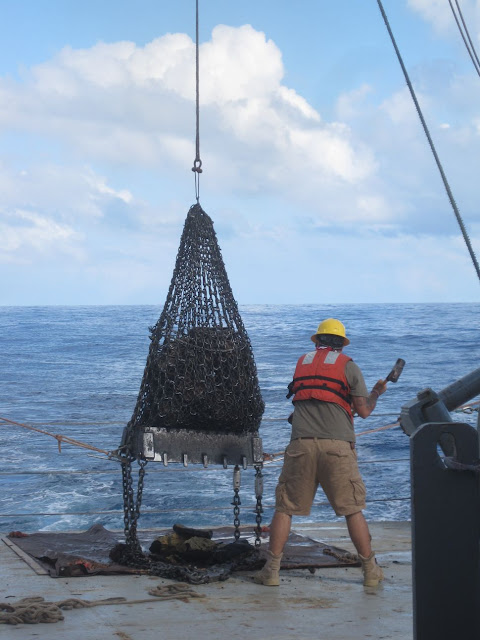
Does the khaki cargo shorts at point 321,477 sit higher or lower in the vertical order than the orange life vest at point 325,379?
lower

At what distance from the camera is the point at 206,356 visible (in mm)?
6301

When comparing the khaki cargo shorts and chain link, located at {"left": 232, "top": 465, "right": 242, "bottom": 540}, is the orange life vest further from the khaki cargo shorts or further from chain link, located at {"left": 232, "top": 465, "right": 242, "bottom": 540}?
chain link, located at {"left": 232, "top": 465, "right": 242, "bottom": 540}

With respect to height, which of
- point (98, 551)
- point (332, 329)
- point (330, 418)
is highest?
point (332, 329)

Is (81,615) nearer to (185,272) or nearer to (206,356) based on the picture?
(206,356)

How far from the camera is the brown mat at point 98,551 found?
5.93 m

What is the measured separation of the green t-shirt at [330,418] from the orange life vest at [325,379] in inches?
1.6

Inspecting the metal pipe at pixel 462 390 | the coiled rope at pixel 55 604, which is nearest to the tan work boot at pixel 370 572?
the coiled rope at pixel 55 604

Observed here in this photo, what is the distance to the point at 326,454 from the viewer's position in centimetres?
568

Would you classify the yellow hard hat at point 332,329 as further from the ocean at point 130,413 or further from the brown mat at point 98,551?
the ocean at point 130,413

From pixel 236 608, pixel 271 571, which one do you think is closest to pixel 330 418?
pixel 271 571

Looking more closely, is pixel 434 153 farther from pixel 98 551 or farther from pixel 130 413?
pixel 130 413

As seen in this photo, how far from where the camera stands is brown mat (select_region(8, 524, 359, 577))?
5.93m

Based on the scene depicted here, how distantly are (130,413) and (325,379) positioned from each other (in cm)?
1710

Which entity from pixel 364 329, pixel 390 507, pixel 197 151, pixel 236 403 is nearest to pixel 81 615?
pixel 236 403
